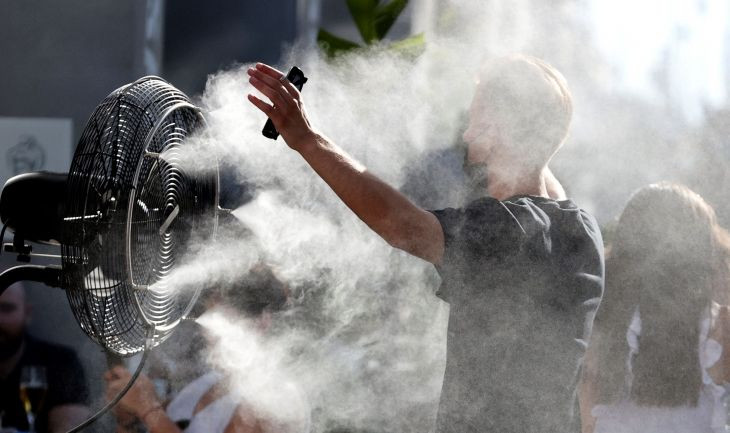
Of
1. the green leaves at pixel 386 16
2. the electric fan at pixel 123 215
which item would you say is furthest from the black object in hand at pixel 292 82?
the green leaves at pixel 386 16

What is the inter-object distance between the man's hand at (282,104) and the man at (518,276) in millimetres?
344

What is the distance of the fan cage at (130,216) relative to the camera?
1780 mm

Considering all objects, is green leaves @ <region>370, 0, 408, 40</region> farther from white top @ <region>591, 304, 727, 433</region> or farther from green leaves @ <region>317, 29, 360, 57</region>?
white top @ <region>591, 304, 727, 433</region>

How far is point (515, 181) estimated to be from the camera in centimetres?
224

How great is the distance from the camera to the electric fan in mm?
1784

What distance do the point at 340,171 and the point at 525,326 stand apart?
0.62 meters

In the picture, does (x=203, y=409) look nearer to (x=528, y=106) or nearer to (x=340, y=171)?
(x=340, y=171)

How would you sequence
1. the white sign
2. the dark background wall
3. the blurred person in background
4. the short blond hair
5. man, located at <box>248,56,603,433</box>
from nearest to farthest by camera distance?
1. man, located at <box>248,56,603,433</box>
2. the short blond hair
3. the blurred person in background
4. the white sign
5. the dark background wall

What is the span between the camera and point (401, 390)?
303 centimetres

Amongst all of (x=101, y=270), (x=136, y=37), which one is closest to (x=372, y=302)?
(x=101, y=270)

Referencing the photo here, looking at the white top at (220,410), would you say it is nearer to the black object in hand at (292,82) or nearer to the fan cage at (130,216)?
the fan cage at (130,216)

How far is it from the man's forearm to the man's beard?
2.60m

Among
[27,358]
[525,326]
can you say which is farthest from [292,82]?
[27,358]

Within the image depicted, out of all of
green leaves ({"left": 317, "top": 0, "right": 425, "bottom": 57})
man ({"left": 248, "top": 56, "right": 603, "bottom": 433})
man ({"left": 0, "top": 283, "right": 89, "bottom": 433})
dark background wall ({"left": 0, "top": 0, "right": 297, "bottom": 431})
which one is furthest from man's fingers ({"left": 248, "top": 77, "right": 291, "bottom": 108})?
dark background wall ({"left": 0, "top": 0, "right": 297, "bottom": 431})
